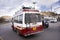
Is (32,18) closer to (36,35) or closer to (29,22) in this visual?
(29,22)

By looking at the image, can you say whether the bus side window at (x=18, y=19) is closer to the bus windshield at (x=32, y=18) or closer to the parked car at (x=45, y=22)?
the bus windshield at (x=32, y=18)

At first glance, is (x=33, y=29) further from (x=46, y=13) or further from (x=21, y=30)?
(x=46, y=13)

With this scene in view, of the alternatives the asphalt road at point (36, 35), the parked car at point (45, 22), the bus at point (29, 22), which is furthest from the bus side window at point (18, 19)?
the parked car at point (45, 22)

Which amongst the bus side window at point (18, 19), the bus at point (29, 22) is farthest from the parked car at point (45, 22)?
the bus side window at point (18, 19)

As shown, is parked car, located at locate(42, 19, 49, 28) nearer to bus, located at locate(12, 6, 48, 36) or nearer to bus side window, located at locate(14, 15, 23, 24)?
bus, located at locate(12, 6, 48, 36)

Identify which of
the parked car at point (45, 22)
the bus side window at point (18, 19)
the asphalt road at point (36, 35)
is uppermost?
the bus side window at point (18, 19)

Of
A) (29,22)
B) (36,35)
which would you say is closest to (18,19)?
(29,22)

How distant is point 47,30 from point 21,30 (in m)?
0.39

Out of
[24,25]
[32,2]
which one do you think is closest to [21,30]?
[24,25]

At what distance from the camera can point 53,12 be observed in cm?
225

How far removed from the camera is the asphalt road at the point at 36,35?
2.14m

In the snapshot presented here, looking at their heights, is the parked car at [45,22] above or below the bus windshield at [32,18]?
below

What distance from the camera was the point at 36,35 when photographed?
7.17 feet

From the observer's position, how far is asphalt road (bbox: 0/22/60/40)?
2.14m
